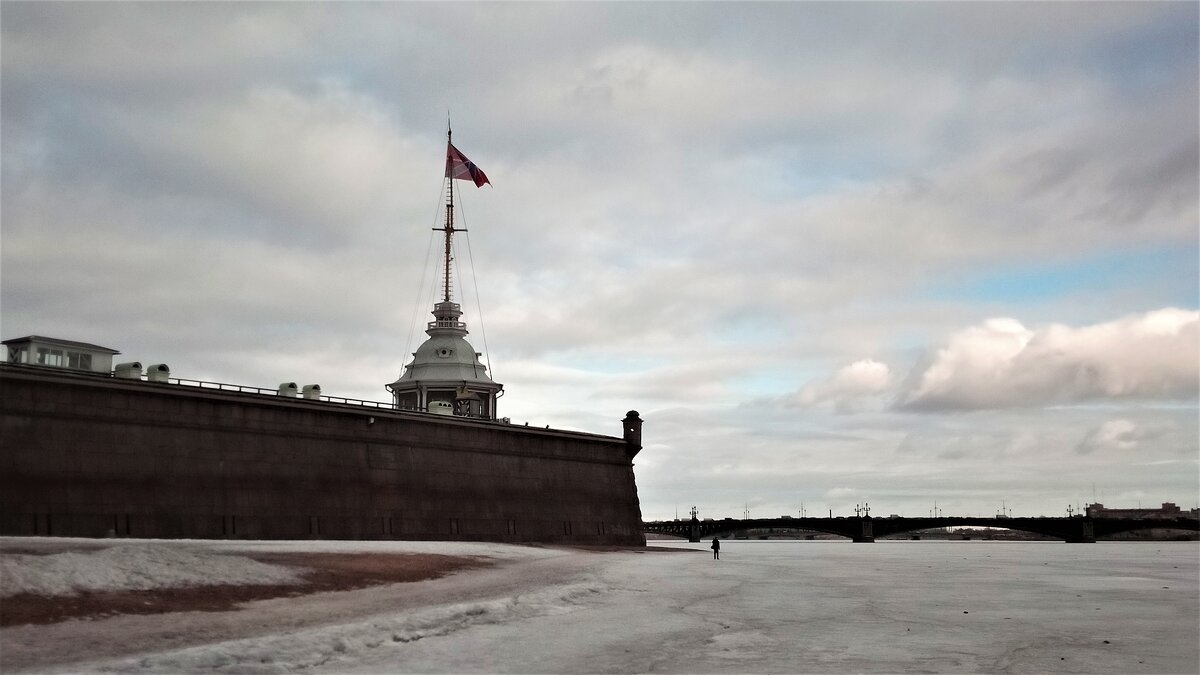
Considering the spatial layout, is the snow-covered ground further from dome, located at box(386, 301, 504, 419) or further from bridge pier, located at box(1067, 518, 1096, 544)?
bridge pier, located at box(1067, 518, 1096, 544)

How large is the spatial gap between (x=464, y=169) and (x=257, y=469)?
1651 inches

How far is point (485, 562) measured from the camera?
5281 cm

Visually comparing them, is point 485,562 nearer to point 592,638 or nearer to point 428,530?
point 428,530

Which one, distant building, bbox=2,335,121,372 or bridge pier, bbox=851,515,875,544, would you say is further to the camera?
bridge pier, bbox=851,515,875,544

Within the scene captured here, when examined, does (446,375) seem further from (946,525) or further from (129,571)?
(946,525)

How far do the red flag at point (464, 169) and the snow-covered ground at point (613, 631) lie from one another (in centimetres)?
5217

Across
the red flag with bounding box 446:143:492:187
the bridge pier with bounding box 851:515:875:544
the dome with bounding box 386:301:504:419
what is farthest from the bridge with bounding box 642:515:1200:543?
the red flag with bounding box 446:143:492:187

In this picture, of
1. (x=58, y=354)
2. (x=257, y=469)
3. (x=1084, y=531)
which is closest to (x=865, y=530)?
(x=1084, y=531)

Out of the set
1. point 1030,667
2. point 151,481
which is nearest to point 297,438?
point 151,481

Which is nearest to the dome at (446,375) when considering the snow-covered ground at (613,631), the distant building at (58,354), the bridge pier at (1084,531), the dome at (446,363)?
the dome at (446,363)

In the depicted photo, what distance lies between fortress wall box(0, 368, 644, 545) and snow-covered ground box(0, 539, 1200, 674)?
9827 millimetres

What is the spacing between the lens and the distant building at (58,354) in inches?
1951

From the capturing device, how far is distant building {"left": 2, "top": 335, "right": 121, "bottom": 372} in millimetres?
49562

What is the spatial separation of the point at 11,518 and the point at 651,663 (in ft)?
114
